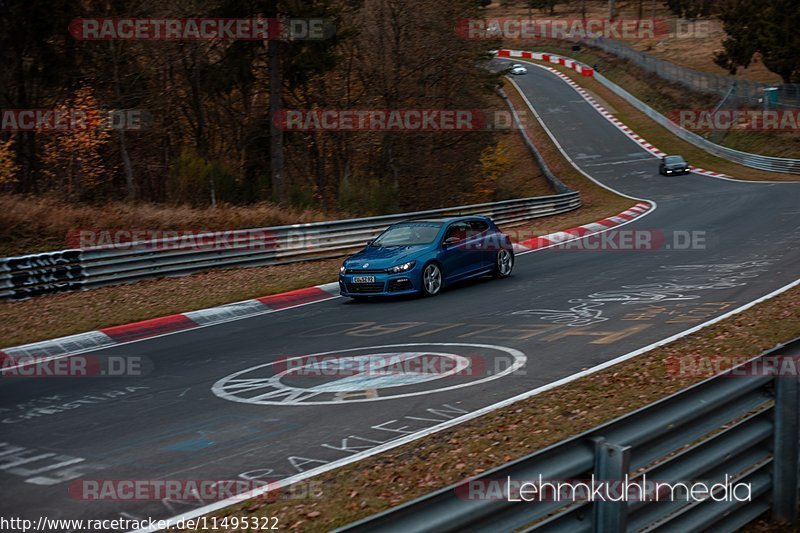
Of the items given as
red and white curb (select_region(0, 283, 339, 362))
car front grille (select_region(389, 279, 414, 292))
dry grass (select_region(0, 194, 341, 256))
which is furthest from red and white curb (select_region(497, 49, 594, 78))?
car front grille (select_region(389, 279, 414, 292))

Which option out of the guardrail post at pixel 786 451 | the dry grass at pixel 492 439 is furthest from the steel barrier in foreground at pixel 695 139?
the guardrail post at pixel 786 451

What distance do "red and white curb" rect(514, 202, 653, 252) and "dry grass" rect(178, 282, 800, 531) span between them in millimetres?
13158

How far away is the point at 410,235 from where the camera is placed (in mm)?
17484

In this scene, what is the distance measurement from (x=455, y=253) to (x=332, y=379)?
298 inches

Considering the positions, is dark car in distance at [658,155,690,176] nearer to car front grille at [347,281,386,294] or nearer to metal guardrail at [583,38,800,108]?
metal guardrail at [583,38,800,108]

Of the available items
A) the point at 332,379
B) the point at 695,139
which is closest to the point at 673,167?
the point at 695,139

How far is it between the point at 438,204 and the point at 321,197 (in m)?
5.91

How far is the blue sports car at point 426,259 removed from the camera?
53.3 ft

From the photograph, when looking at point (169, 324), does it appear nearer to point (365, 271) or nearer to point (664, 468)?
point (365, 271)

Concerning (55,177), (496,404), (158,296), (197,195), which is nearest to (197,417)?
(496,404)

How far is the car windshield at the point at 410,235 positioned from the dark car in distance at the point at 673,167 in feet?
104

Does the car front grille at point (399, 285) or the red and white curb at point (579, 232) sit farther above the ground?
the car front grille at point (399, 285)

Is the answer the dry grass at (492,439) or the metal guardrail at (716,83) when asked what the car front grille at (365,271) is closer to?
the dry grass at (492,439)

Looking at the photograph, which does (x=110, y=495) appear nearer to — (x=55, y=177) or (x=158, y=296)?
(x=158, y=296)
